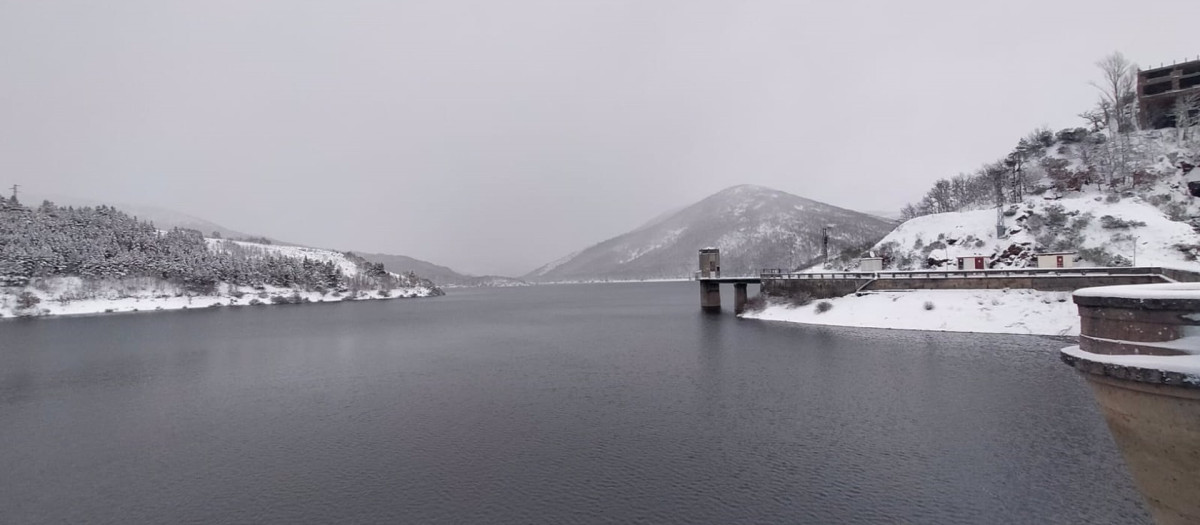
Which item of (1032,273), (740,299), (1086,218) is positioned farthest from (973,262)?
(740,299)

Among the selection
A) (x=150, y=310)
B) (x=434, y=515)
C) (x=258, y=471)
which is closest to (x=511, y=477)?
(x=434, y=515)

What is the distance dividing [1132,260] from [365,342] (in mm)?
74305

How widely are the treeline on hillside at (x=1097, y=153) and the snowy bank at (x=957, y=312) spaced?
32.6 meters

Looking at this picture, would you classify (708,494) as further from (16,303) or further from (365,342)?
(16,303)

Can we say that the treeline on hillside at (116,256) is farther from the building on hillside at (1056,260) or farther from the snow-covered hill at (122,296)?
the building on hillside at (1056,260)

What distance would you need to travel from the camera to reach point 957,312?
4547cm

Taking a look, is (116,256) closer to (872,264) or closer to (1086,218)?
(872,264)

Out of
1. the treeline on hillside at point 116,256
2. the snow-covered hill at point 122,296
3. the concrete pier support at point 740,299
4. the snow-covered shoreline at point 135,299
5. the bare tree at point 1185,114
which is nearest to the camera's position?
the bare tree at point 1185,114

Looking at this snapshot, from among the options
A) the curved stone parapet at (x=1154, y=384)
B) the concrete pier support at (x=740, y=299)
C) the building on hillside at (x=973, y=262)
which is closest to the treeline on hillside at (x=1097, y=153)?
the building on hillside at (x=973, y=262)

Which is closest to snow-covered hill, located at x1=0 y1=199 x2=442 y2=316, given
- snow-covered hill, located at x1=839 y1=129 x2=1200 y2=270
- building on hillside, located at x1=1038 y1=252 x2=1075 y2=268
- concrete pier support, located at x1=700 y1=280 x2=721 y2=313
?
concrete pier support, located at x1=700 y1=280 x2=721 y2=313

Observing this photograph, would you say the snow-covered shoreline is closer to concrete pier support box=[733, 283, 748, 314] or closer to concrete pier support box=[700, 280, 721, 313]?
concrete pier support box=[700, 280, 721, 313]

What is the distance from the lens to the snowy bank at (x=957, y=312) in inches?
1606

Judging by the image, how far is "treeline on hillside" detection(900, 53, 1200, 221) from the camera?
65.2m

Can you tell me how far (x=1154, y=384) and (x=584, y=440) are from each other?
17.2 m
